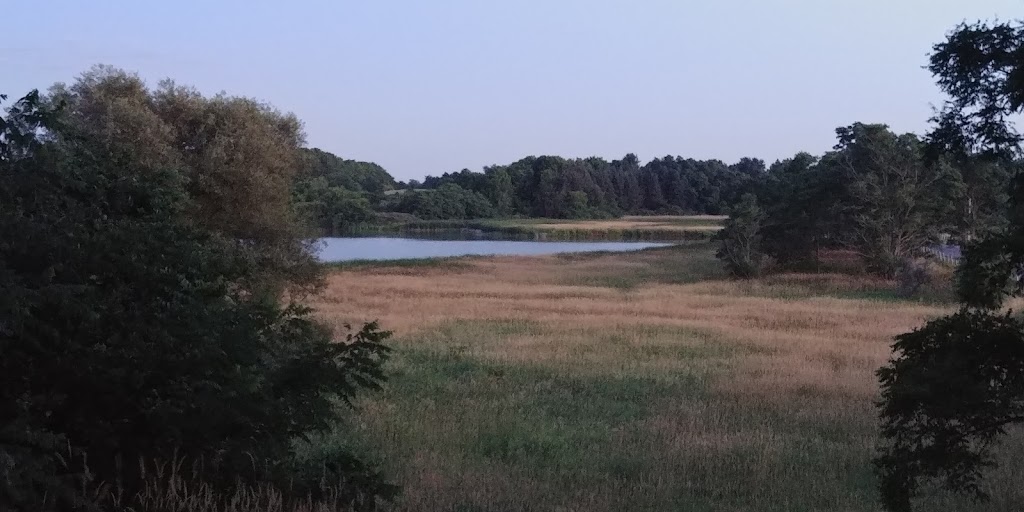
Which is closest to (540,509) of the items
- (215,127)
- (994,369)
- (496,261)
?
(994,369)

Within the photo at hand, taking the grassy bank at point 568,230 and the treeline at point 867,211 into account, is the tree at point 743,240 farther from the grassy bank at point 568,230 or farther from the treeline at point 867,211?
the grassy bank at point 568,230

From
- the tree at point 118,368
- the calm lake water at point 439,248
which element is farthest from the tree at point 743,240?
the tree at point 118,368

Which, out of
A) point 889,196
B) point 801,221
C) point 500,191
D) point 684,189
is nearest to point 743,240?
point 801,221

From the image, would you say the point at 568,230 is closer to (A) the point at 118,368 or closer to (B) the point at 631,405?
(B) the point at 631,405

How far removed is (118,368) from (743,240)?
45.1m

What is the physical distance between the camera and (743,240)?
157ft

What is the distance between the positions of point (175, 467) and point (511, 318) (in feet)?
68.6

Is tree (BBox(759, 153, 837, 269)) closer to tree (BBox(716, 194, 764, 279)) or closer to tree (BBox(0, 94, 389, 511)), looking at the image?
tree (BBox(716, 194, 764, 279))

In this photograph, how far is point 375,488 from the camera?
631 centimetres

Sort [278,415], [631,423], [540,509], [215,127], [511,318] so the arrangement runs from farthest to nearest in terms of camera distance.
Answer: [511,318] < [215,127] < [631,423] < [540,509] < [278,415]

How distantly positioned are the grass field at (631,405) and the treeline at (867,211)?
42.9ft

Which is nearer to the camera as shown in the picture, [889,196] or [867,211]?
[889,196]

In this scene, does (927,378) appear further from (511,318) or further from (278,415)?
(511,318)

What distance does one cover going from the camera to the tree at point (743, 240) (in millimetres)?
46469
